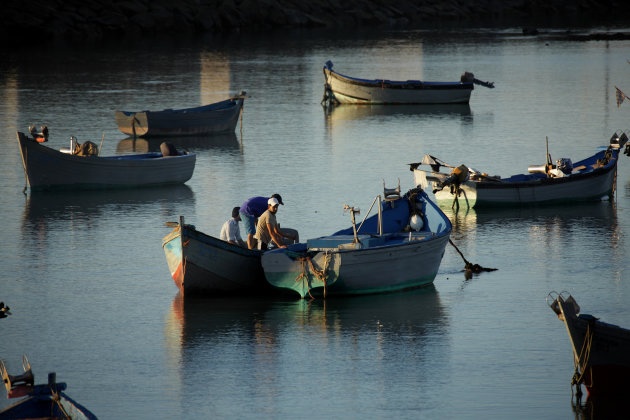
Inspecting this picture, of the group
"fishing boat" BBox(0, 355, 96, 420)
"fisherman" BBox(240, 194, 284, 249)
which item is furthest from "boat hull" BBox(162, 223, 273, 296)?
"fishing boat" BBox(0, 355, 96, 420)

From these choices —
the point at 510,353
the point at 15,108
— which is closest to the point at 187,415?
the point at 510,353

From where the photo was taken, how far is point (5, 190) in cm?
2938

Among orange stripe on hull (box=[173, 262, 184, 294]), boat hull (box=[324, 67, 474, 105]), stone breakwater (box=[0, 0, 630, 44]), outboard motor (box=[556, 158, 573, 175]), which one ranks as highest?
stone breakwater (box=[0, 0, 630, 44])

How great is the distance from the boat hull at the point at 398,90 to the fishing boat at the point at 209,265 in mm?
29155

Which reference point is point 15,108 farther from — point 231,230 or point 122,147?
point 231,230

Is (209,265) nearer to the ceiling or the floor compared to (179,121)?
nearer to the floor

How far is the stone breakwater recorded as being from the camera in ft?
312

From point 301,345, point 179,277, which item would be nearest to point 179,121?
point 179,277

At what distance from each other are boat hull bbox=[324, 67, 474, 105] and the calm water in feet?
2.96

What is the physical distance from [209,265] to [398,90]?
30.0 meters

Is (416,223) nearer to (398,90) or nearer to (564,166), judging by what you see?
(564,166)

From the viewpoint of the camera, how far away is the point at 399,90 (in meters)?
47.5

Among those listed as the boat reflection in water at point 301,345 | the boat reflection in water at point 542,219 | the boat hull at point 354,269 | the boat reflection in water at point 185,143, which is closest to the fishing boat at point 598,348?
the boat reflection in water at point 301,345

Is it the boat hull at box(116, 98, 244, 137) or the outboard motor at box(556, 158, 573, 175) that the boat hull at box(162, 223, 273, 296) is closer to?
the outboard motor at box(556, 158, 573, 175)
